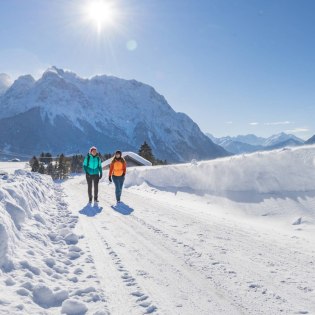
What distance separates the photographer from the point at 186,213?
11883 millimetres

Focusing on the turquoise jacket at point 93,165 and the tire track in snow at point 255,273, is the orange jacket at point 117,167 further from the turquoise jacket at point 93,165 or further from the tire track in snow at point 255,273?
the tire track in snow at point 255,273

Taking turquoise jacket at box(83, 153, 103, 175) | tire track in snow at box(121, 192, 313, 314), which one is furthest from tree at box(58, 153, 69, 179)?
tire track in snow at box(121, 192, 313, 314)

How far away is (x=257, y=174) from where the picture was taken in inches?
568

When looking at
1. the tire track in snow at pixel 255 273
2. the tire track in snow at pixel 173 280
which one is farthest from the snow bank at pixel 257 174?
the tire track in snow at pixel 173 280

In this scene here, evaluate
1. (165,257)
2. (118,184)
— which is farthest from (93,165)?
(165,257)

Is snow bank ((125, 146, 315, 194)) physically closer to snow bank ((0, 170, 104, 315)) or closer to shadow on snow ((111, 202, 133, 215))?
shadow on snow ((111, 202, 133, 215))

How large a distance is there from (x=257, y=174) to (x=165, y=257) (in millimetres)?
8928

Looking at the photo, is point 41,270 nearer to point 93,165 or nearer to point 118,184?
point 118,184

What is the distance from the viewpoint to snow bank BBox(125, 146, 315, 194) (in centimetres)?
1282

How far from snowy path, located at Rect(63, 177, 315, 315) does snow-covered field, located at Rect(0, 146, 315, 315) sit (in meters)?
0.01

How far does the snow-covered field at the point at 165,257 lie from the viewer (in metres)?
4.49

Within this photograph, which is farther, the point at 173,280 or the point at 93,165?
the point at 93,165

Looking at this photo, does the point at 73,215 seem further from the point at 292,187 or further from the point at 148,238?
the point at 292,187

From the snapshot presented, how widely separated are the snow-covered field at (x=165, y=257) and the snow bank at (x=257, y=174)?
101 millimetres
